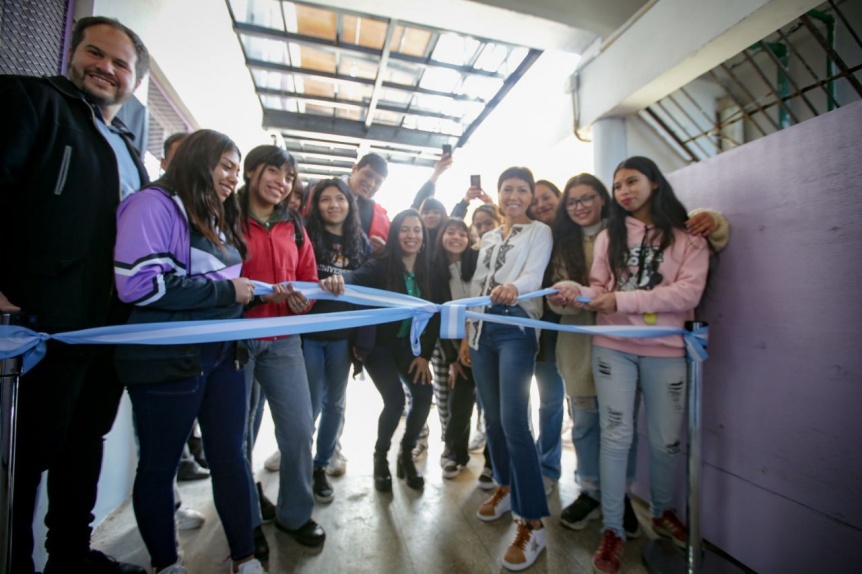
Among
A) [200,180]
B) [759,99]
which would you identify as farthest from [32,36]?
[759,99]

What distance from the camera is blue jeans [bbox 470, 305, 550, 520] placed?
1552mm

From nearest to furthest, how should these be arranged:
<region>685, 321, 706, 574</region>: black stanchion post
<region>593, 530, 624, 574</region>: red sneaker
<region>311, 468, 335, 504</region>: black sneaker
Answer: <region>685, 321, 706, 574</region>: black stanchion post
<region>593, 530, 624, 574</region>: red sneaker
<region>311, 468, 335, 504</region>: black sneaker

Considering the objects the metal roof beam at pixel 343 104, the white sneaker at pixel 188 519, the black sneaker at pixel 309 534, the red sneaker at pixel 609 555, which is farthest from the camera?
the metal roof beam at pixel 343 104

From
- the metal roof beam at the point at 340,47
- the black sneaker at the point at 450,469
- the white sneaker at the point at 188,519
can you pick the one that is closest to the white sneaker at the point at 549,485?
the black sneaker at the point at 450,469

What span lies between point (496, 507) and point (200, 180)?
190 cm

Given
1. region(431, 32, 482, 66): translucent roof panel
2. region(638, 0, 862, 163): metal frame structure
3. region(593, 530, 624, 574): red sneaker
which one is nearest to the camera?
region(593, 530, 624, 574): red sneaker

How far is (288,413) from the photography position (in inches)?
60.2

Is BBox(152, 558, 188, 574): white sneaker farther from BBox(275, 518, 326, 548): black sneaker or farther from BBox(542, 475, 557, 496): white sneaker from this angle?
BBox(542, 475, 557, 496): white sneaker

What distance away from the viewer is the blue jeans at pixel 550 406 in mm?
2072

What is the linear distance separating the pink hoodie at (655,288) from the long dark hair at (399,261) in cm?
93

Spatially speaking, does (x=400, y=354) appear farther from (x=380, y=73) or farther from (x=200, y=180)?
(x=380, y=73)

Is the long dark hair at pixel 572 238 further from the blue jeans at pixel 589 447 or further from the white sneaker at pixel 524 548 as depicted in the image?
the white sneaker at pixel 524 548

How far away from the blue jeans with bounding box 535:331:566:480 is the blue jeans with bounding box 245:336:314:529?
125 centimetres

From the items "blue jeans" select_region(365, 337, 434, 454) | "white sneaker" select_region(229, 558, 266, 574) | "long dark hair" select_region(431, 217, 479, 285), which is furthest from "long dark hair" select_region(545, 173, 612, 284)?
"white sneaker" select_region(229, 558, 266, 574)
